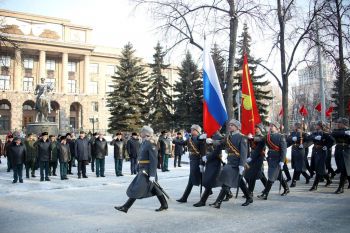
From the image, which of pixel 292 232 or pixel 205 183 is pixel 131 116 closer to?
pixel 205 183

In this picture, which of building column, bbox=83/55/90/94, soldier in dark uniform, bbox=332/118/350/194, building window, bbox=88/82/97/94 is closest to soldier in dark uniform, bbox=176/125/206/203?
soldier in dark uniform, bbox=332/118/350/194

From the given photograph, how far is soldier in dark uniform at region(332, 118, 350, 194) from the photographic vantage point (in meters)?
10.5

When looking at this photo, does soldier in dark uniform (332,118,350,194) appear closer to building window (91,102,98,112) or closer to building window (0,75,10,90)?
building window (0,75,10,90)

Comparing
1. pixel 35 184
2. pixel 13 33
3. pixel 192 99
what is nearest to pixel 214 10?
pixel 35 184

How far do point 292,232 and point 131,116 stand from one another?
3730 centimetres

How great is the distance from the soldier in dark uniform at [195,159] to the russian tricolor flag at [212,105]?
0.36 meters

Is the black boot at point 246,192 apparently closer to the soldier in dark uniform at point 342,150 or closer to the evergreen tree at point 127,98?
the soldier in dark uniform at point 342,150

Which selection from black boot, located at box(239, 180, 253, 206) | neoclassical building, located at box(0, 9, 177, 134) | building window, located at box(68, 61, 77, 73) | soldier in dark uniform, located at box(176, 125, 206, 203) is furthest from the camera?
building window, located at box(68, 61, 77, 73)

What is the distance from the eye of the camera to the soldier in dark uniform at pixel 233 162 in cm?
853

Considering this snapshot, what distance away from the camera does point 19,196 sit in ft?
35.6

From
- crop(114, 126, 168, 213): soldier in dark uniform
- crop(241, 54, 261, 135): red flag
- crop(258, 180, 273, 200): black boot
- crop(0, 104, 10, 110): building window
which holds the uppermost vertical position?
crop(0, 104, 10, 110): building window

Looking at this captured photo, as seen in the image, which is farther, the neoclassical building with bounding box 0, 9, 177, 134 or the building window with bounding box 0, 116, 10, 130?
the building window with bounding box 0, 116, 10, 130

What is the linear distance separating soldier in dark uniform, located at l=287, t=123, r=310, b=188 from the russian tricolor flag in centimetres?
385

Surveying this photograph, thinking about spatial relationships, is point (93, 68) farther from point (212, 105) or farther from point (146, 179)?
point (146, 179)
